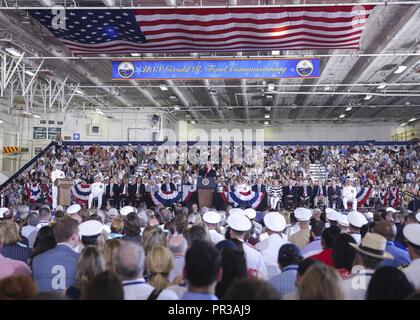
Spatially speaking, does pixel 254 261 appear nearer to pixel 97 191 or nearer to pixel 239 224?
pixel 239 224

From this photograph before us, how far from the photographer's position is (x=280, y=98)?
29359mm

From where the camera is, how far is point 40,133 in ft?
101

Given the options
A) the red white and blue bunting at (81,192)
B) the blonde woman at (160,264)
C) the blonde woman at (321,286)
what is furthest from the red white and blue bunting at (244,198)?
the blonde woman at (321,286)

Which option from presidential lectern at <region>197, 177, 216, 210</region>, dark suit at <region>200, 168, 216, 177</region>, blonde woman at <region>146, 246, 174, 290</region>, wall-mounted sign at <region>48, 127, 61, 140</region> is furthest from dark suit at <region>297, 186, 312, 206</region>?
wall-mounted sign at <region>48, 127, 61, 140</region>

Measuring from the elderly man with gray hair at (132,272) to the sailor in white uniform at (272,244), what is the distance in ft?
6.78

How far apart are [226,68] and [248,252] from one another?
1139cm

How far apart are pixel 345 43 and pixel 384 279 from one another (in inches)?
443

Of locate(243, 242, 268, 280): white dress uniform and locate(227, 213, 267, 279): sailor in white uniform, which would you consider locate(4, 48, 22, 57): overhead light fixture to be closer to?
locate(227, 213, 267, 279): sailor in white uniform

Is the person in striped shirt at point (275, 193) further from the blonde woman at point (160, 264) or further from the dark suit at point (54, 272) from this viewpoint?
the blonde woman at point (160, 264)

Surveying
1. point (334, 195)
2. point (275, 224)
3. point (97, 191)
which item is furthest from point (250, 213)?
point (97, 191)

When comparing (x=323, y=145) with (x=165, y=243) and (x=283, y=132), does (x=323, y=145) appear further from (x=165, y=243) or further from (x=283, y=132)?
(x=165, y=243)

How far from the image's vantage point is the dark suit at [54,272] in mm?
3992

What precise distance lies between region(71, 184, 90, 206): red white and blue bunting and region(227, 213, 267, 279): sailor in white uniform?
1587 centimetres

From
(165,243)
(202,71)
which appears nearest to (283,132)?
(202,71)
